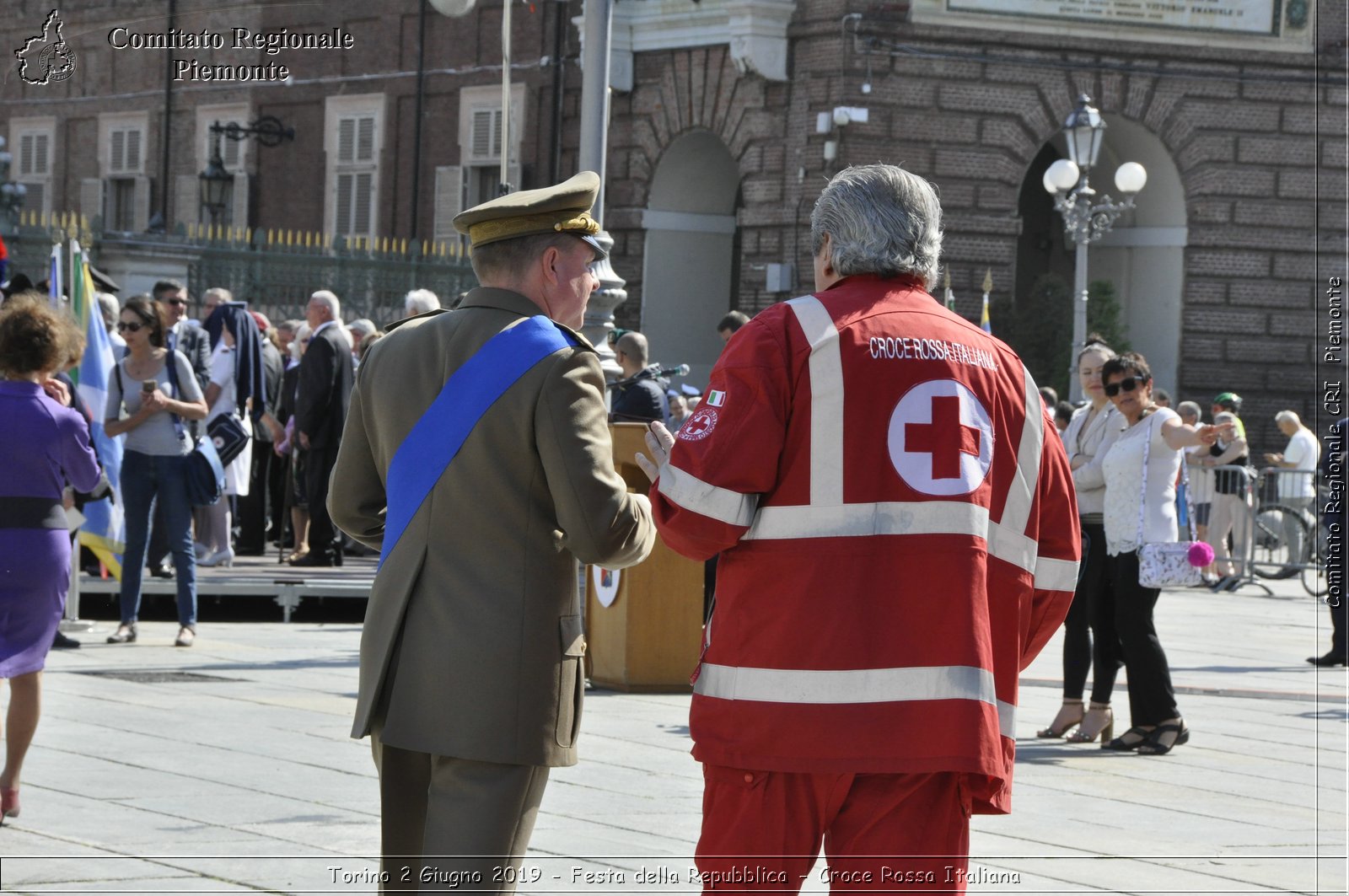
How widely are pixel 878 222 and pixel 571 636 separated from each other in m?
1.09

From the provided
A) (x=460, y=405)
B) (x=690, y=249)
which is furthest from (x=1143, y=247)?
(x=460, y=405)

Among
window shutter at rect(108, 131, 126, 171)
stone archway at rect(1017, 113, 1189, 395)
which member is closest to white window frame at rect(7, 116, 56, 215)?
window shutter at rect(108, 131, 126, 171)

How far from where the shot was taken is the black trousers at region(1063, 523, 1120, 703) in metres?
9.30

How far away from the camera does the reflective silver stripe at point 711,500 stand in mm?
3727

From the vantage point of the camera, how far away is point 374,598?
412 centimetres

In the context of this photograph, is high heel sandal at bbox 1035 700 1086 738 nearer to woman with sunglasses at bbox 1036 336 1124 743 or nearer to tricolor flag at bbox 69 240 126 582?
woman with sunglasses at bbox 1036 336 1124 743

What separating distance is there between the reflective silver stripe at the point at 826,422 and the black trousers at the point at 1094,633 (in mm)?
5774

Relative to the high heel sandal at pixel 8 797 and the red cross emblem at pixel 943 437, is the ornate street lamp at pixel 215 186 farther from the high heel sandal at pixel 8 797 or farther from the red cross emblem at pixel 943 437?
the red cross emblem at pixel 943 437

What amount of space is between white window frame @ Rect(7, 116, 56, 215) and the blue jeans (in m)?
25.5

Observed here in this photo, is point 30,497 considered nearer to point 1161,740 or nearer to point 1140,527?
point 1140,527

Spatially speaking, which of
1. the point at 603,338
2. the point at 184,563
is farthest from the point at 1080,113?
the point at 184,563

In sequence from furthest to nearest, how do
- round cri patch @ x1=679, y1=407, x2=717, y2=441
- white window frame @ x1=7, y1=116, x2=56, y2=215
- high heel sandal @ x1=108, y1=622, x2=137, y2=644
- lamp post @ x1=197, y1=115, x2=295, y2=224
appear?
1. white window frame @ x1=7, y1=116, x2=56, y2=215
2. lamp post @ x1=197, y1=115, x2=295, y2=224
3. high heel sandal @ x1=108, y1=622, x2=137, y2=644
4. round cri patch @ x1=679, y1=407, x2=717, y2=441

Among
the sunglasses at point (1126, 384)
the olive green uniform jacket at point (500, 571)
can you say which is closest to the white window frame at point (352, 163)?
the sunglasses at point (1126, 384)

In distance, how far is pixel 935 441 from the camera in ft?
12.3
